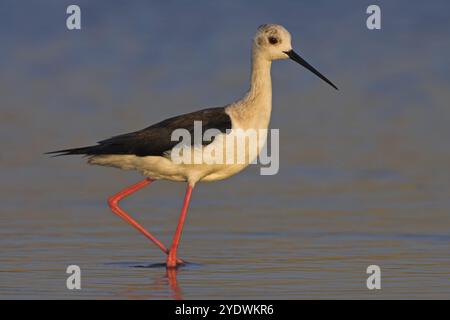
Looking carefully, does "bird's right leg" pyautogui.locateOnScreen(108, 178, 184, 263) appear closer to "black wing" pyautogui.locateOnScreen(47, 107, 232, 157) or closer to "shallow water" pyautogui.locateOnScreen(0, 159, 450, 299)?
"shallow water" pyautogui.locateOnScreen(0, 159, 450, 299)

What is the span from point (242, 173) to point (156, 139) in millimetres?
4297

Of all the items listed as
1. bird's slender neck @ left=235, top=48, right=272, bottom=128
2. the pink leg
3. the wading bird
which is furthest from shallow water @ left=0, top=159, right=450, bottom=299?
bird's slender neck @ left=235, top=48, right=272, bottom=128

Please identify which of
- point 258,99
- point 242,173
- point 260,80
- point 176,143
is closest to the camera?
point 176,143

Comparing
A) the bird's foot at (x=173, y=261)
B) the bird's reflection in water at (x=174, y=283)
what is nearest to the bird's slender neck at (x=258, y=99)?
the bird's foot at (x=173, y=261)

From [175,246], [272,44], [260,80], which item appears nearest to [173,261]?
[175,246]

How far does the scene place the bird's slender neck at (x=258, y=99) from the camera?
13.2 meters

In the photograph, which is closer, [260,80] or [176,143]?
[176,143]

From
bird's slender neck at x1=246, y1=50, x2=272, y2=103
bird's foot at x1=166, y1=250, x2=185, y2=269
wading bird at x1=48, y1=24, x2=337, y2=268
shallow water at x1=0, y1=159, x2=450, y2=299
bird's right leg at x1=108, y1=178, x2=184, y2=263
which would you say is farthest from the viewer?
bird's slender neck at x1=246, y1=50, x2=272, y2=103

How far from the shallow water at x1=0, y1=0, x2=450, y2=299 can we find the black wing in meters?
0.95

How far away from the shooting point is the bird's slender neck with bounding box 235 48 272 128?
1319 centimetres

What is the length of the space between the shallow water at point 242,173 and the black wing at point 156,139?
3.13ft

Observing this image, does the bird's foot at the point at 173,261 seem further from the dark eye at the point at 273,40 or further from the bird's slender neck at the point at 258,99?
the dark eye at the point at 273,40

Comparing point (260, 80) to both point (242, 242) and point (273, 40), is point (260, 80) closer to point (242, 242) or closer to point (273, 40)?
point (273, 40)

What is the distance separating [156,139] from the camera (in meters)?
13.2
